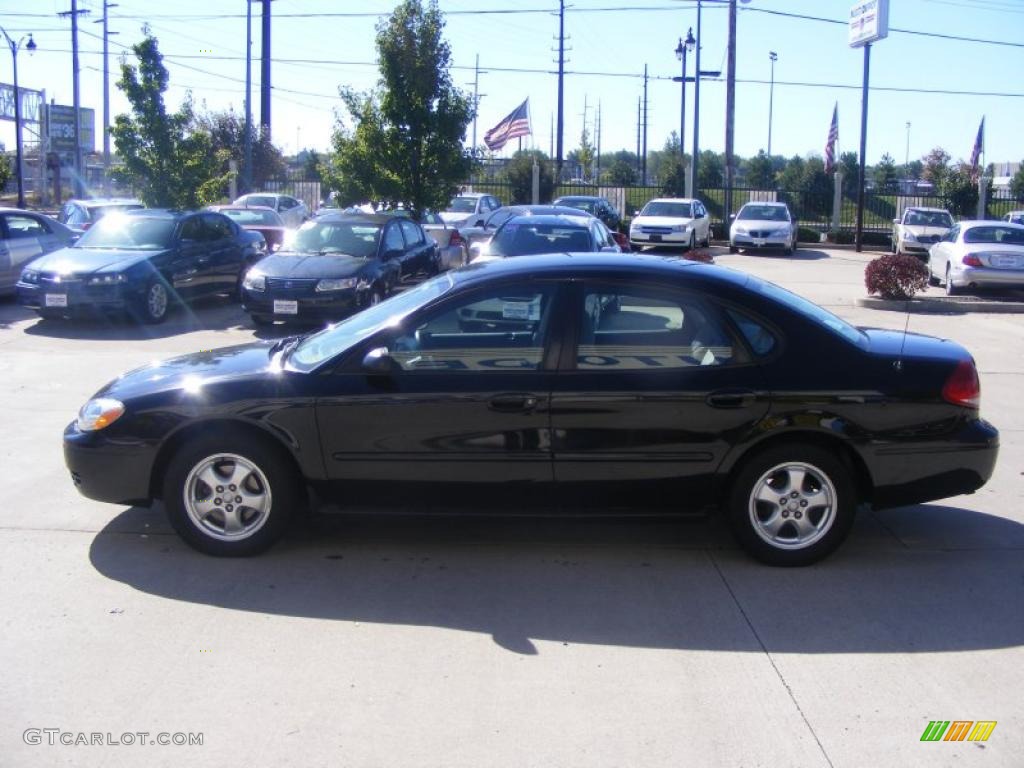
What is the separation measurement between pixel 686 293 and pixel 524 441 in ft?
3.68

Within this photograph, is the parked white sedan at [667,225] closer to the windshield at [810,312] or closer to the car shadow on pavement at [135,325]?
the car shadow on pavement at [135,325]

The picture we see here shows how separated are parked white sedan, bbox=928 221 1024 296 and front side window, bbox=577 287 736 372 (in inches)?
578

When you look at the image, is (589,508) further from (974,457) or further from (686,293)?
(974,457)

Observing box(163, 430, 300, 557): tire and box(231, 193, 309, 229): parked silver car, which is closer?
box(163, 430, 300, 557): tire

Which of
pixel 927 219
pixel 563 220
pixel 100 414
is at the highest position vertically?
pixel 927 219

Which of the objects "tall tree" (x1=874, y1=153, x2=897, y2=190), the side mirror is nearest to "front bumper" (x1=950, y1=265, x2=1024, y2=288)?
the side mirror

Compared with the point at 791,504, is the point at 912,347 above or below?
above

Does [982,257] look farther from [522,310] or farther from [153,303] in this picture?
[522,310]

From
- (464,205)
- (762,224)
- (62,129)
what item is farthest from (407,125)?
(62,129)

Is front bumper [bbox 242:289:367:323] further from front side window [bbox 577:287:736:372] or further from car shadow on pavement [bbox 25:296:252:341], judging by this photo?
front side window [bbox 577:287:736:372]

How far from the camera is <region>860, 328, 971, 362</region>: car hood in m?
5.64

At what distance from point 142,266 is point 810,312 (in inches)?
428

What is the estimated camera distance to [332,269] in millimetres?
13820

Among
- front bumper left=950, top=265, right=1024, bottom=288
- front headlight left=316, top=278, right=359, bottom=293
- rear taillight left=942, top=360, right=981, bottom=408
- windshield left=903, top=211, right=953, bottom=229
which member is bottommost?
rear taillight left=942, top=360, right=981, bottom=408
